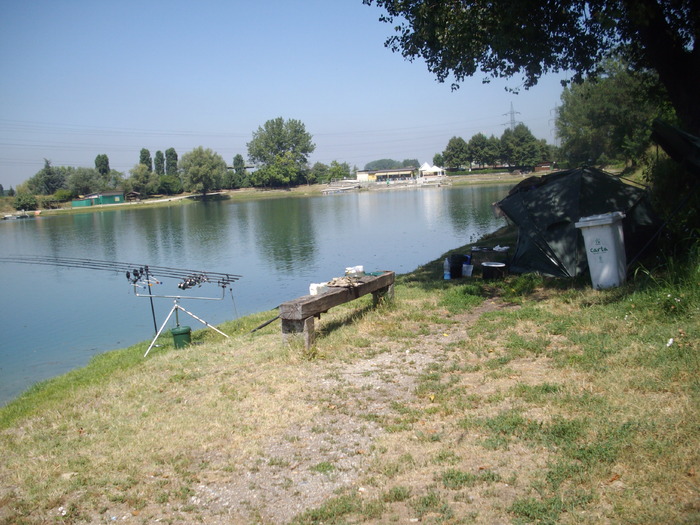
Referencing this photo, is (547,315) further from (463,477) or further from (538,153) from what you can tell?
(538,153)

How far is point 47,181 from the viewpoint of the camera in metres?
114

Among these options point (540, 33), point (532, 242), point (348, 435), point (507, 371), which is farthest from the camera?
point (540, 33)

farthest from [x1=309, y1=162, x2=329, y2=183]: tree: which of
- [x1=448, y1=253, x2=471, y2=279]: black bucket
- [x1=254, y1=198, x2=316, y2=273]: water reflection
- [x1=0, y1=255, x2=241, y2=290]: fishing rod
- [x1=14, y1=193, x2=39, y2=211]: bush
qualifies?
[x1=448, y1=253, x2=471, y2=279]: black bucket

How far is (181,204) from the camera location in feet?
288

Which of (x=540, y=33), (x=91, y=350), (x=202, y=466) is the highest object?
(x=540, y=33)

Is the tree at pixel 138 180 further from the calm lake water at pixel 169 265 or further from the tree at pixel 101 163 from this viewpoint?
the calm lake water at pixel 169 265

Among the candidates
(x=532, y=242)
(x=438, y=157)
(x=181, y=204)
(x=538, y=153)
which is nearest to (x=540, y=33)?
(x=532, y=242)

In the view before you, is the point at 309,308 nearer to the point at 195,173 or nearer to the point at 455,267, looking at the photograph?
the point at 455,267

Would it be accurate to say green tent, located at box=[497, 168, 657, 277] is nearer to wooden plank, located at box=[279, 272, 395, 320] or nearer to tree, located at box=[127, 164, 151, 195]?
wooden plank, located at box=[279, 272, 395, 320]

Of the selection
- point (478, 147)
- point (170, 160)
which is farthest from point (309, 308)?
point (170, 160)

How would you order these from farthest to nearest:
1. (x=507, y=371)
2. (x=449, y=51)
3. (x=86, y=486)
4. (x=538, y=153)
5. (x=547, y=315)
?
(x=538, y=153) < (x=449, y=51) < (x=547, y=315) < (x=507, y=371) < (x=86, y=486)

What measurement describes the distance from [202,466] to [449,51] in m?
11.7

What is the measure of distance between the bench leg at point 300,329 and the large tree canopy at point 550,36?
23.4 ft

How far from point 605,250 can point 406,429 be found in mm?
5542
